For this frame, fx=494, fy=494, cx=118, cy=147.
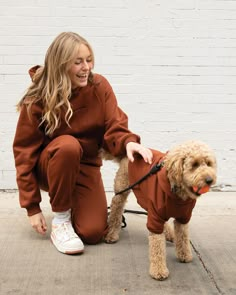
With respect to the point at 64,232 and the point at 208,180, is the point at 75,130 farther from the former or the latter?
the point at 208,180

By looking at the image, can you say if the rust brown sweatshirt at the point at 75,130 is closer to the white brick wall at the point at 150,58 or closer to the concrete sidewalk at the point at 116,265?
the concrete sidewalk at the point at 116,265

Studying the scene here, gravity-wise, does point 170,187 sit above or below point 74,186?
above

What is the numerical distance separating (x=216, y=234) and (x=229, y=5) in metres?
2.37

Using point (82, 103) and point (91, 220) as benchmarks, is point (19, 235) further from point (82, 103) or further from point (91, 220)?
point (82, 103)

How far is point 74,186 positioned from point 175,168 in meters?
1.06

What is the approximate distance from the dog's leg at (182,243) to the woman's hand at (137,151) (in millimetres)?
478

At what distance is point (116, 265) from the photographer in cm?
325

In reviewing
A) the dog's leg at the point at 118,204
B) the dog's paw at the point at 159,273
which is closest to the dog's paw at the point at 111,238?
the dog's leg at the point at 118,204

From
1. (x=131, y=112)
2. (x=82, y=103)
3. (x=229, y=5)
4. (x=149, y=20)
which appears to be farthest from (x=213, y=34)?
(x=82, y=103)

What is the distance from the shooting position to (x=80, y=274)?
10.2 ft

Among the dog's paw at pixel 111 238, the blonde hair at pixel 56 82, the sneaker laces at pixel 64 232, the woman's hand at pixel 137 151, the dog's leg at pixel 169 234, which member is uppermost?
the blonde hair at pixel 56 82

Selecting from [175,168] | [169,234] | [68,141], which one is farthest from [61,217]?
[175,168]

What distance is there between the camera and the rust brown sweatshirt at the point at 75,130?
3.61 metres

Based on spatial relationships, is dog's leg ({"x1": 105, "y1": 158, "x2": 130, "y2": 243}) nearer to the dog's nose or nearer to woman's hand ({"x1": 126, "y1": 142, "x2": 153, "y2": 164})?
woman's hand ({"x1": 126, "y1": 142, "x2": 153, "y2": 164})
